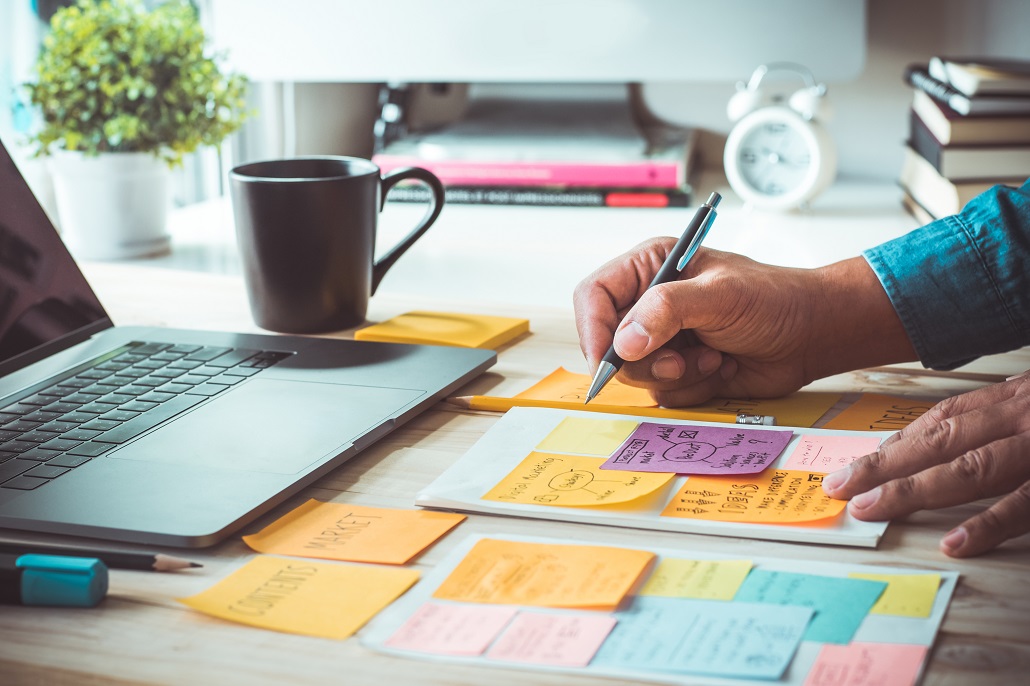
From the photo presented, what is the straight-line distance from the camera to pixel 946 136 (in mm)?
1321

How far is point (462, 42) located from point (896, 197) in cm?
67

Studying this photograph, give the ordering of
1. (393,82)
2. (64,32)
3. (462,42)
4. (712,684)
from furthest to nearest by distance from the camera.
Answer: (393,82)
(462,42)
(64,32)
(712,684)

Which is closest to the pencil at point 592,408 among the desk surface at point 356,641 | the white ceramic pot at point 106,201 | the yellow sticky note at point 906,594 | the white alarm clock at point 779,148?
the desk surface at point 356,641

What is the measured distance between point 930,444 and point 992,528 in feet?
0.27

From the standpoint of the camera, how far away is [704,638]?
1.46 feet

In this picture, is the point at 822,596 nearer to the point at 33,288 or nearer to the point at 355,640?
the point at 355,640

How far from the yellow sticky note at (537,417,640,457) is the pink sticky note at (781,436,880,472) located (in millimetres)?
104

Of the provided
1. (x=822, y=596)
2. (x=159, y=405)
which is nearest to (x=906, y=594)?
(x=822, y=596)

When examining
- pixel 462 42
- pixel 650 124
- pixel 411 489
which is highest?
pixel 462 42

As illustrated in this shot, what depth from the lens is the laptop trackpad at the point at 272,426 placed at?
0.62 metres

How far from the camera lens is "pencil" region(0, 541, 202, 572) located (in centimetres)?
51

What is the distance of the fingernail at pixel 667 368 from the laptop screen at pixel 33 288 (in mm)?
432

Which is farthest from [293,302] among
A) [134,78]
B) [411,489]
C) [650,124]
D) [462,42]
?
[650,124]

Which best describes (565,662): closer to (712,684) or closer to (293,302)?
(712,684)
